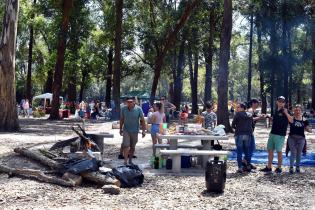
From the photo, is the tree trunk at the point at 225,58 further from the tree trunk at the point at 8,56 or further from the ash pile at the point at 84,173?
the ash pile at the point at 84,173

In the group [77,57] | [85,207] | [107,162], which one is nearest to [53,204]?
[85,207]

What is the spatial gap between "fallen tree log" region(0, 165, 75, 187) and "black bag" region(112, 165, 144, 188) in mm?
898

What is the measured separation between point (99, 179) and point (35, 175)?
1.36 m

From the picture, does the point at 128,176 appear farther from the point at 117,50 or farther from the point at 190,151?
the point at 117,50

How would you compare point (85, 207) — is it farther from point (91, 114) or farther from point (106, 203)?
point (91, 114)

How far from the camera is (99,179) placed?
29.6 feet

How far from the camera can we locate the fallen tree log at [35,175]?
890cm

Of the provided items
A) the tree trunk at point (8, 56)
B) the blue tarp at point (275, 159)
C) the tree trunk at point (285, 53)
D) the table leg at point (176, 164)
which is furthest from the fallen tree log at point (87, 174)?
the tree trunk at point (285, 53)

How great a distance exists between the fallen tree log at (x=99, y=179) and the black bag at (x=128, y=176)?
15 centimetres

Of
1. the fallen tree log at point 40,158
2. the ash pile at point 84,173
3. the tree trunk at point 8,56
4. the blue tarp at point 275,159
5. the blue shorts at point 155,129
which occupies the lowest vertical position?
the blue tarp at point 275,159

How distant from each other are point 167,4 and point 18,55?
27324 mm

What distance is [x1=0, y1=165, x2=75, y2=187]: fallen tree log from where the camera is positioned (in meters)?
8.90

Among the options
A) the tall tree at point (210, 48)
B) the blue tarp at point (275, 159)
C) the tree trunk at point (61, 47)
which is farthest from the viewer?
the tall tree at point (210, 48)

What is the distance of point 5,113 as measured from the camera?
66.3 ft
